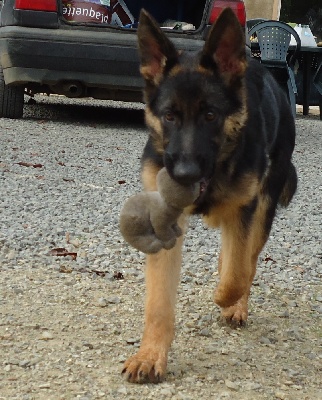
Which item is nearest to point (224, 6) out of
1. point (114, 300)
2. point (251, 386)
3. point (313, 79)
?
point (313, 79)

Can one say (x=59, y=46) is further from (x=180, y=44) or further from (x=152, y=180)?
(x=152, y=180)

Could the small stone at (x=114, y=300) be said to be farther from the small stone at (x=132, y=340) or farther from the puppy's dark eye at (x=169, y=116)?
the puppy's dark eye at (x=169, y=116)

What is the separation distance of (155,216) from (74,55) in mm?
6556

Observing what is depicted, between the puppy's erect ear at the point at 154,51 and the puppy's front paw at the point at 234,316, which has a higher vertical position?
the puppy's erect ear at the point at 154,51

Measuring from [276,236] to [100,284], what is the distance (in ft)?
5.86

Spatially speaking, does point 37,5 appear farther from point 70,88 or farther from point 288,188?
point 288,188

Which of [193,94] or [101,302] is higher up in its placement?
[193,94]

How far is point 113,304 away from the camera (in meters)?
4.02

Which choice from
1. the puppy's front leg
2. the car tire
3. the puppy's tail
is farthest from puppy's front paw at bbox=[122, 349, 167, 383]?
the car tire

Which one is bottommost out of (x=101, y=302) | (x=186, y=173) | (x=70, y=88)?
(x=70, y=88)

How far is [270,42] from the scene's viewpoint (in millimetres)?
12664

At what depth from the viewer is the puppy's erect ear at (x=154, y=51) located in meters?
3.60

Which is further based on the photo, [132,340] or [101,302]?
[101,302]

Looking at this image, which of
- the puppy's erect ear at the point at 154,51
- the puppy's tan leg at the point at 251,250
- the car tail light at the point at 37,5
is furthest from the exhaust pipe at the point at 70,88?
the puppy's erect ear at the point at 154,51
